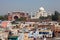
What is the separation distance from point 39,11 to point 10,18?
6.16 m

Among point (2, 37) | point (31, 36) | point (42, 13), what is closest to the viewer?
point (2, 37)

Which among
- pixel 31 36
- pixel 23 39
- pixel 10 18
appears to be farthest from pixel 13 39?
pixel 10 18

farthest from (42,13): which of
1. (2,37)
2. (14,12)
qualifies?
(2,37)

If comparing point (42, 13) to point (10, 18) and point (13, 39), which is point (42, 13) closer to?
point (10, 18)

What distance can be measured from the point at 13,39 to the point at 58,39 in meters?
2.12

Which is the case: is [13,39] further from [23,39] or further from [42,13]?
[42,13]

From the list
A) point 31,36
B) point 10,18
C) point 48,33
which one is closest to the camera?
point 31,36

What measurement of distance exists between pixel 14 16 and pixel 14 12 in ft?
2.32

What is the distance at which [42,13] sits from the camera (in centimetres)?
3850

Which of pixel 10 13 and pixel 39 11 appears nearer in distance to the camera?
pixel 10 13

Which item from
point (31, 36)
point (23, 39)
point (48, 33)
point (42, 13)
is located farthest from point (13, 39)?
point (42, 13)

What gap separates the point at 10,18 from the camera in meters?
34.3

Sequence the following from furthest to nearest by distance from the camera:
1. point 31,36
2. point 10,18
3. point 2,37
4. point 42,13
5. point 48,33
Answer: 1. point 42,13
2. point 10,18
3. point 48,33
4. point 31,36
5. point 2,37

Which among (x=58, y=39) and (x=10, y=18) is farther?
(x=10, y=18)
